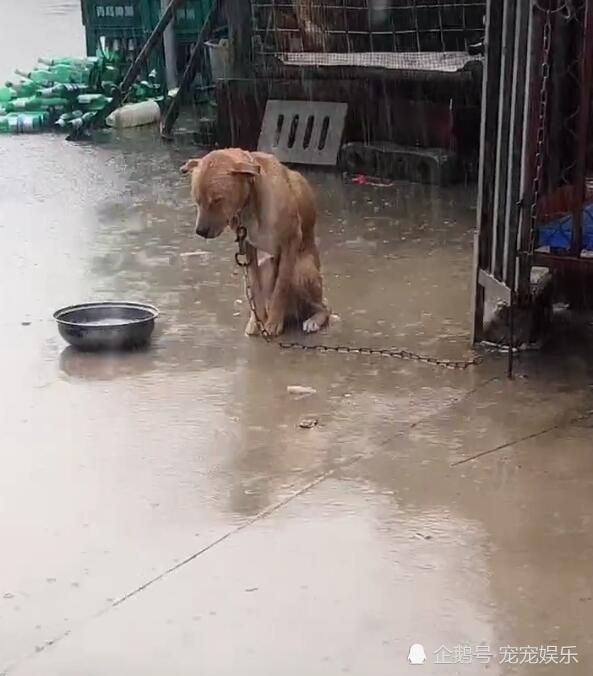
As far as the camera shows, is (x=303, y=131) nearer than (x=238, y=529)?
No

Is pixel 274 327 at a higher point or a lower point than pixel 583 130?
lower

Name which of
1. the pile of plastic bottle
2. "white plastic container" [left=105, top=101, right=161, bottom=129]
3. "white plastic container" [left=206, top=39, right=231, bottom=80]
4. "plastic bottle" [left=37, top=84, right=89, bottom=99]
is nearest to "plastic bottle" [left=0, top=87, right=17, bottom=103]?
the pile of plastic bottle

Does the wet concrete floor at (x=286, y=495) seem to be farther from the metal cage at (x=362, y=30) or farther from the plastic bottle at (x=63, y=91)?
the plastic bottle at (x=63, y=91)

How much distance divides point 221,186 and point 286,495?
195cm

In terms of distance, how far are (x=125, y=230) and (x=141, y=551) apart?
4975mm

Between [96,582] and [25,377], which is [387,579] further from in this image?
[25,377]

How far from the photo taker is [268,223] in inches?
228

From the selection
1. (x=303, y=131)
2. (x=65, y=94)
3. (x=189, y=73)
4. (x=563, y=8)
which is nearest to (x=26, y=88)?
(x=65, y=94)

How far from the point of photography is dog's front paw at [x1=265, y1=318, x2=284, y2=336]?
5.94 meters

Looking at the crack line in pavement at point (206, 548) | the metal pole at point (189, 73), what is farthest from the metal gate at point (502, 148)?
the metal pole at point (189, 73)

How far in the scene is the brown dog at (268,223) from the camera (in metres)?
5.58

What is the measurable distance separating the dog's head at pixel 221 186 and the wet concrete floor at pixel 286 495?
63 cm

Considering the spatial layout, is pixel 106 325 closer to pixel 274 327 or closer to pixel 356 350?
pixel 274 327

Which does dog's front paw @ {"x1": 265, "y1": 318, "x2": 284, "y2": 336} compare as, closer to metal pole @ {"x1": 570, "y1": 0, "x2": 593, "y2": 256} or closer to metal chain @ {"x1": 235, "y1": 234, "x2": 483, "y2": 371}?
metal chain @ {"x1": 235, "y1": 234, "x2": 483, "y2": 371}
